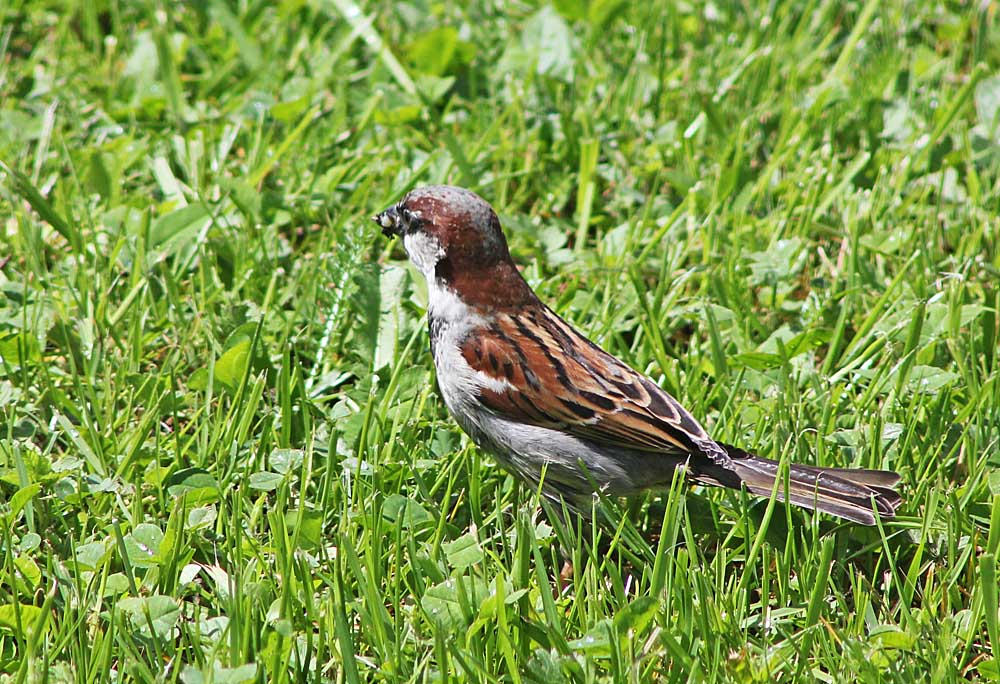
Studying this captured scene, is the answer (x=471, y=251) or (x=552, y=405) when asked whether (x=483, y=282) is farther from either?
(x=552, y=405)

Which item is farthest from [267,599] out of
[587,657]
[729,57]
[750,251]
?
[729,57]

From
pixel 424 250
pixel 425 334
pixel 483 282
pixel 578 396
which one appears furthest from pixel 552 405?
pixel 425 334

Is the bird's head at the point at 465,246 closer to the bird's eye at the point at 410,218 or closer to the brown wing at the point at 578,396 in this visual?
the bird's eye at the point at 410,218

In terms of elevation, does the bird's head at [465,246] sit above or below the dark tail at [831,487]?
above

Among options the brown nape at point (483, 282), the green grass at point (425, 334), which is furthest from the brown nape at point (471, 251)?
A: the green grass at point (425, 334)

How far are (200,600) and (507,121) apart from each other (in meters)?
3.01

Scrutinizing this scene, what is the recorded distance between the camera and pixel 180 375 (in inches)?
164

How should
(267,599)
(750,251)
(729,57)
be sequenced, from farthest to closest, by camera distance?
(729,57), (750,251), (267,599)

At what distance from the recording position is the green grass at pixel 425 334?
3.03 m

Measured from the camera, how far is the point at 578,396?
3.55 metres

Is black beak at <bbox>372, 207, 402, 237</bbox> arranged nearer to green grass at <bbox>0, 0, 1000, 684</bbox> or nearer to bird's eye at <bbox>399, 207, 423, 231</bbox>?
bird's eye at <bbox>399, 207, 423, 231</bbox>

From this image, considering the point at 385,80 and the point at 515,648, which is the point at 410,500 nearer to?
the point at 515,648

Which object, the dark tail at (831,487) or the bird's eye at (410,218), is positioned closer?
the dark tail at (831,487)

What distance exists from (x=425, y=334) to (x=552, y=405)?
0.95m
